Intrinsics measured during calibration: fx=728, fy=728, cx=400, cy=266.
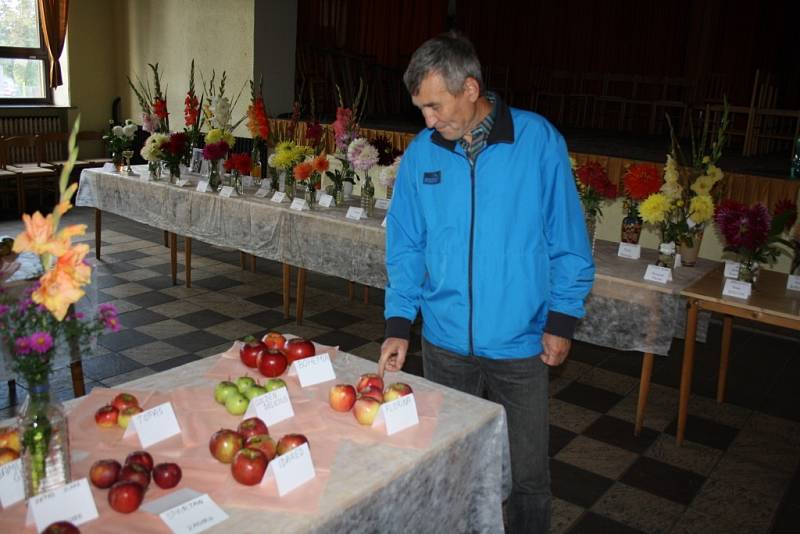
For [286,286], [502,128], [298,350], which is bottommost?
[286,286]

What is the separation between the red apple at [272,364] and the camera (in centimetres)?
181

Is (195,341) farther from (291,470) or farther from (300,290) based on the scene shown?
(291,470)

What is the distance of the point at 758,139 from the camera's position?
763cm

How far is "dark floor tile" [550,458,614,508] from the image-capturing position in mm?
2688

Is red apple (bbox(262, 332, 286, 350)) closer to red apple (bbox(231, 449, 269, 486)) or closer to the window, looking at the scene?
red apple (bbox(231, 449, 269, 486))

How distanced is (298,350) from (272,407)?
315mm

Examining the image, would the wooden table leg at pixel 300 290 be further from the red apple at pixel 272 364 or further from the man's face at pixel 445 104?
the man's face at pixel 445 104

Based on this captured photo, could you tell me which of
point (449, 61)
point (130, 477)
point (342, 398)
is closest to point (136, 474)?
point (130, 477)

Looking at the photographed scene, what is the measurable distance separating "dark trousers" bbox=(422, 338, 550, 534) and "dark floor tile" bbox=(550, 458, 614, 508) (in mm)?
845

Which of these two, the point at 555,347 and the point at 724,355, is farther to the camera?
the point at 724,355

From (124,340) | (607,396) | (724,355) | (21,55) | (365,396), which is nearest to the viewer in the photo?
(365,396)

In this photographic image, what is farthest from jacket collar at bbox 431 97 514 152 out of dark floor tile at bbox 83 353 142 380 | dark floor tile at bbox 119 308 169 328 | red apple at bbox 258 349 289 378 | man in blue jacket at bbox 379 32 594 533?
dark floor tile at bbox 119 308 169 328

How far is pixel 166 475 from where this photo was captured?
1315mm

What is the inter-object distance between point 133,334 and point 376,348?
55.2 inches
